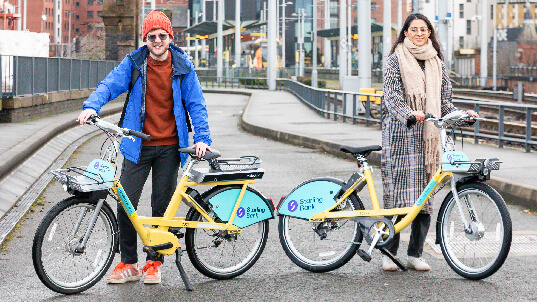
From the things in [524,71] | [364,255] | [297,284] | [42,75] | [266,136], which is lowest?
[297,284]

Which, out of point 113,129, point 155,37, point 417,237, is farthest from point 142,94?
point 417,237

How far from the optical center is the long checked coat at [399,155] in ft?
20.3

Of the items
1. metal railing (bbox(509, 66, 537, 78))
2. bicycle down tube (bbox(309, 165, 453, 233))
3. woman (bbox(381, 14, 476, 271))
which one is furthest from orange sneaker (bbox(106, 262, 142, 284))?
metal railing (bbox(509, 66, 537, 78))

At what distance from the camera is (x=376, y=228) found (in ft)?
19.9

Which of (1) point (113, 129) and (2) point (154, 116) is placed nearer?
(1) point (113, 129)

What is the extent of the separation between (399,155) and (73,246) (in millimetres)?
2328

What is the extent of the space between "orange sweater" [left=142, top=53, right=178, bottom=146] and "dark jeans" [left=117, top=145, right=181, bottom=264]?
8 cm

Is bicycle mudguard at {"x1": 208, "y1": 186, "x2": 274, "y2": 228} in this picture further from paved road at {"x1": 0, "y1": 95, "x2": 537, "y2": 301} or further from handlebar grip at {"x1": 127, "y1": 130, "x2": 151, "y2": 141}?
handlebar grip at {"x1": 127, "y1": 130, "x2": 151, "y2": 141}

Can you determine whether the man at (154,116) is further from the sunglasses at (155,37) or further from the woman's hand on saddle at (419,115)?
the woman's hand on saddle at (419,115)

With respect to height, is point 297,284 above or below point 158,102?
below

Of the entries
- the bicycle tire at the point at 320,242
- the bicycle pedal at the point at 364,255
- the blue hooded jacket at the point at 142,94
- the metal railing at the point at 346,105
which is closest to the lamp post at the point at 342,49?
the metal railing at the point at 346,105

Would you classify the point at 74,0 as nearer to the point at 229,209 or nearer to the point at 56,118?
the point at 56,118

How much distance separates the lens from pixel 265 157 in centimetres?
1579

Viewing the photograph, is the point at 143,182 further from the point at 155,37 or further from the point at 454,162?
the point at 454,162
